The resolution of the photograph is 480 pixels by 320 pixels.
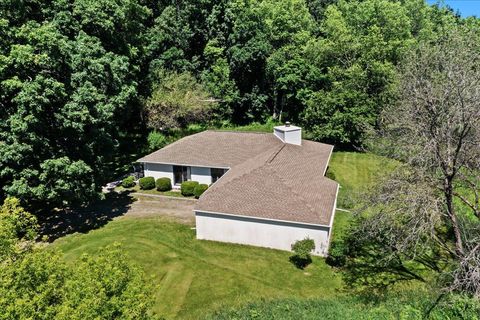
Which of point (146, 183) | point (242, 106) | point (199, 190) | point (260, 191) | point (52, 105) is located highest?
point (52, 105)

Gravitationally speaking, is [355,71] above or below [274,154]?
above

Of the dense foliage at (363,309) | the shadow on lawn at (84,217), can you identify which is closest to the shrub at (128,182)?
the shadow on lawn at (84,217)

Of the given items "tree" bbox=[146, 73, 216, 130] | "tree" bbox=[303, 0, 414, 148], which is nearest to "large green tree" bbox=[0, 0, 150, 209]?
"tree" bbox=[146, 73, 216, 130]

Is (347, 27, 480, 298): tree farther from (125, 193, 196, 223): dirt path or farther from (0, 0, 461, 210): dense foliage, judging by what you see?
(125, 193, 196, 223): dirt path

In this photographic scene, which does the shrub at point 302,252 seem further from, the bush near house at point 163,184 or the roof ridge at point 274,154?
the bush near house at point 163,184

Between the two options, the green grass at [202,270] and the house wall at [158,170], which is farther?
the house wall at [158,170]

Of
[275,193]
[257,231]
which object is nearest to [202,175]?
[275,193]

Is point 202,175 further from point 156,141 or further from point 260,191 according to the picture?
point 156,141
